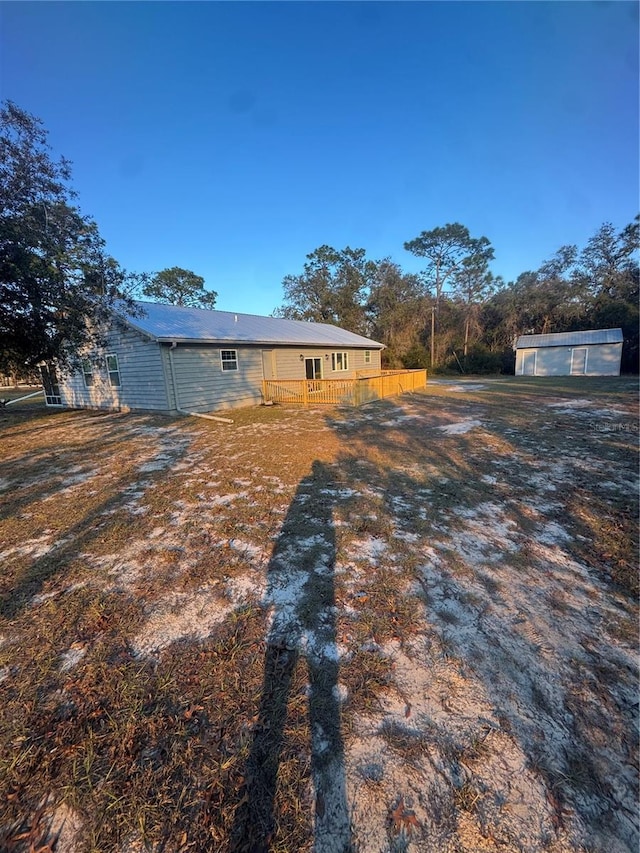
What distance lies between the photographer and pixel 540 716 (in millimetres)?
1816

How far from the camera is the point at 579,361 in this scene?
989 inches

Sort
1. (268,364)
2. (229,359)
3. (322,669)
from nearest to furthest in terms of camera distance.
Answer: (322,669), (229,359), (268,364)

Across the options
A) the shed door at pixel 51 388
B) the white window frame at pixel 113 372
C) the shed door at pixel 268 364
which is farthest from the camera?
the shed door at pixel 268 364

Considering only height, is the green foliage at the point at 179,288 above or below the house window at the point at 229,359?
above

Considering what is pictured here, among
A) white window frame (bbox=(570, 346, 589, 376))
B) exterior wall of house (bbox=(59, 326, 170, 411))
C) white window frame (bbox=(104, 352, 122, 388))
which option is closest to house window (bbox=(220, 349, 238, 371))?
exterior wall of house (bbox=(59, 326, 170, 411))

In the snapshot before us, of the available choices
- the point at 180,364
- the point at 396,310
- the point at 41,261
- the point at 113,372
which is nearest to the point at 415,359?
the point at 396,310

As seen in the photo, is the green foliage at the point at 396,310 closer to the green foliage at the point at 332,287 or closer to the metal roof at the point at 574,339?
the green foliage at the point at 332,287

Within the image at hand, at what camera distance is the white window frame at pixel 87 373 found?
12985mm

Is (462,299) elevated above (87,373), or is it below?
above

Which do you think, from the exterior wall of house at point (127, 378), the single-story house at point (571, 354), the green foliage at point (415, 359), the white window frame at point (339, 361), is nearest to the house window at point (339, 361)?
the white window frame at point (339, 361)

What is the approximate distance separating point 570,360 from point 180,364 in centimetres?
2666

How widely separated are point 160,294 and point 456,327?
28654 millimetres

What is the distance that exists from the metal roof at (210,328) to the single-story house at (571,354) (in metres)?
15.9

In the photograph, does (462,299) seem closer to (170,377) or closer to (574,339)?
(574,339)
